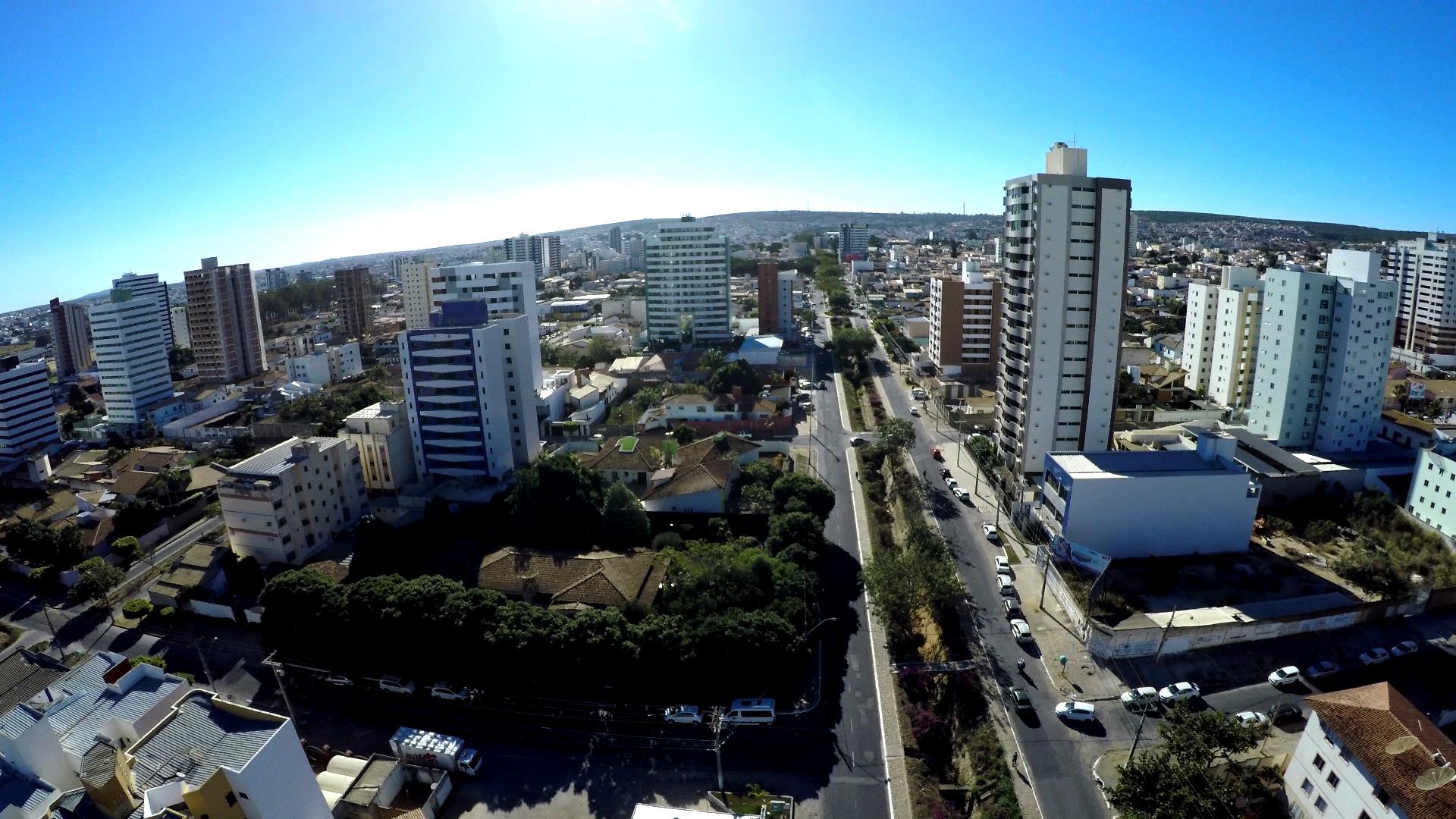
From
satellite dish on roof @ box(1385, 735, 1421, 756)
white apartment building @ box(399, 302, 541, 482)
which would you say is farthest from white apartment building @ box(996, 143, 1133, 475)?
white apartment building @ box(399, 302, 541, 482)

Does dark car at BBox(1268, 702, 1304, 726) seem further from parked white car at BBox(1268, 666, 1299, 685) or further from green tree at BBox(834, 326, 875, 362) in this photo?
green tree at BBox(834, 326, 875, 362)

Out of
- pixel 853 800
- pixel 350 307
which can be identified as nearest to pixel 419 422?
pixel 853 800

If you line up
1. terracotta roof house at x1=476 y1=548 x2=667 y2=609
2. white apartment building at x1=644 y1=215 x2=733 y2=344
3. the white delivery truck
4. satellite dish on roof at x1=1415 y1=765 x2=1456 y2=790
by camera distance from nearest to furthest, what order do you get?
satellite dish on roof at x1=1415 y1=765 x2=1456 y2=790 < the white delivery truck < terracotta roof house at x1=476 y1=548 x2=667 y2=609 < white apartment building at x1=644 y1=215 x2=733 y2=344

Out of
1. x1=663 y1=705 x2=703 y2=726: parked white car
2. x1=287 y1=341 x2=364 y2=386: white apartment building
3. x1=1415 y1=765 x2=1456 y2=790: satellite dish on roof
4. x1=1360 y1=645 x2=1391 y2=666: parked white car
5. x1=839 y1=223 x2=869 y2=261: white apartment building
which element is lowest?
x1=663 y1=705 x2=703 y2=726: parked white car

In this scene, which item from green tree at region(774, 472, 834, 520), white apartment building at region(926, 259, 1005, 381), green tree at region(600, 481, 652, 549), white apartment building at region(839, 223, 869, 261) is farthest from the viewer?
white apartment building at region(839, 223, 869, 261)

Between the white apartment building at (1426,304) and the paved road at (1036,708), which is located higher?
the white apartment building at (1426,304)

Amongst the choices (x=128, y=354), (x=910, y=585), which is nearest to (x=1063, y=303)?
(x=910, y=585)

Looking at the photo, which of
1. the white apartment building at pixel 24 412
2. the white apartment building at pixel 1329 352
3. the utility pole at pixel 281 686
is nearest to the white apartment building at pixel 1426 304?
the white apartment building at pixel 1329 352

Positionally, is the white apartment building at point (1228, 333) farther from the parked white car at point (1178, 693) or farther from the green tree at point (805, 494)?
the parked white car at point (1178, 693)
